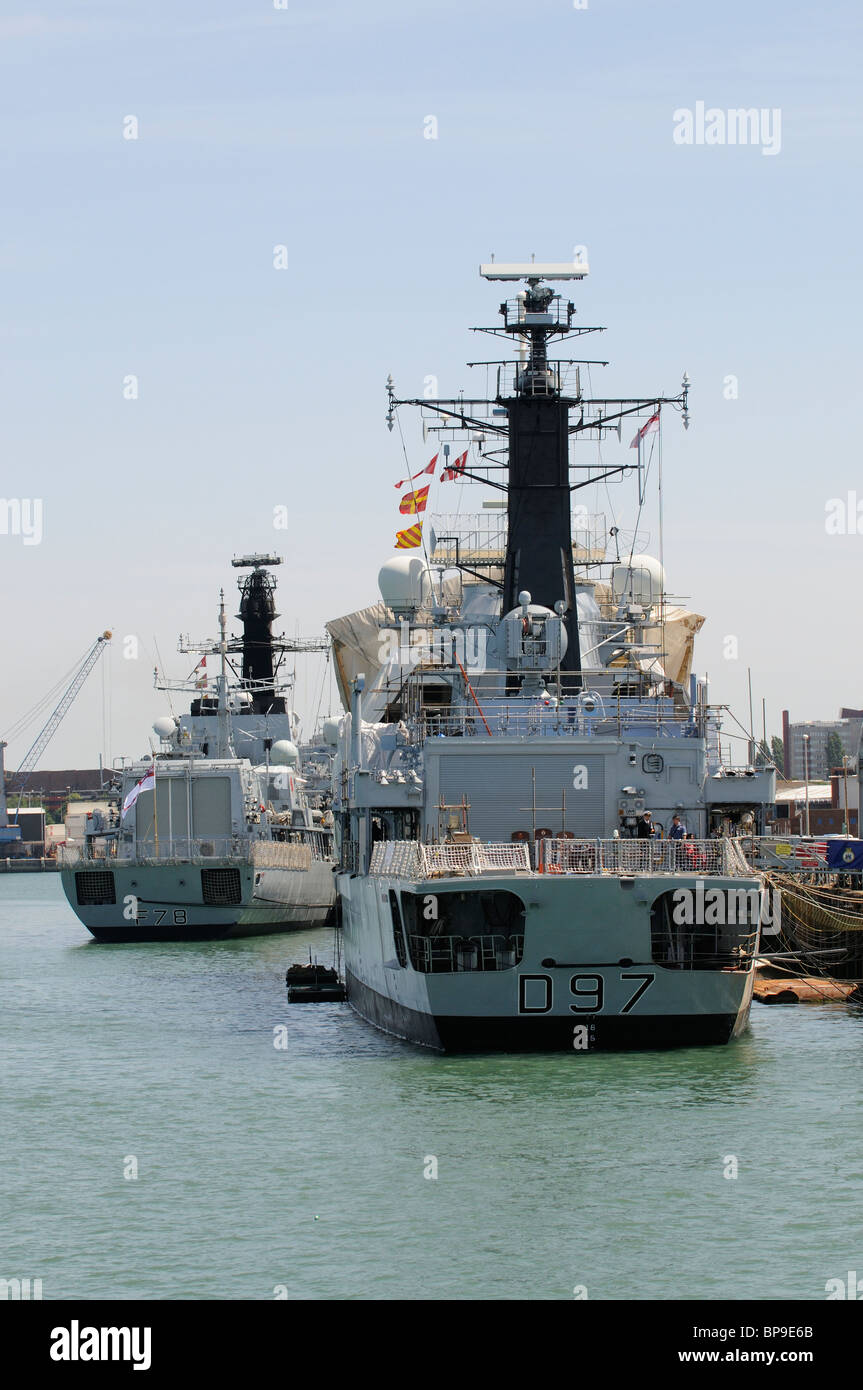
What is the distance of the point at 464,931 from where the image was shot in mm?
25062

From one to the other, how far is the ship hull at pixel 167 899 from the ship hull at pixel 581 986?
102 feet

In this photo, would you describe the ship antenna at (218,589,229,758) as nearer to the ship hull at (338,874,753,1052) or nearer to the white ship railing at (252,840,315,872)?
the white ship railing at (252,840,315,872)

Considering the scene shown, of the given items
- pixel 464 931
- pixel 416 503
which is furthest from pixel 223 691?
pixel 464 931

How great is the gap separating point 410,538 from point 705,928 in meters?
20.3

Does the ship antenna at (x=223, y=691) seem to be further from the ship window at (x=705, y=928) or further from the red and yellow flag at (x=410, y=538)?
the ship window at (x=705, y=928)

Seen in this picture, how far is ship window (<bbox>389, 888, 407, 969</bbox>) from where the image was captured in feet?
85.2

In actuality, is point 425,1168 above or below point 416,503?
below

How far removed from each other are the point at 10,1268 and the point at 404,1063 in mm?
9903

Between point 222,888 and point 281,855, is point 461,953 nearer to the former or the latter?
point 222,888

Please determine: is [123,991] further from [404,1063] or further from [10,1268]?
[10,1268]

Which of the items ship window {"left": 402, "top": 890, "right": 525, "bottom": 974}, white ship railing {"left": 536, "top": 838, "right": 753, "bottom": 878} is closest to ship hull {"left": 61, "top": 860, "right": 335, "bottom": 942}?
ship window {"left": 402, "top": 890, "right": 525, "bottom": 974}

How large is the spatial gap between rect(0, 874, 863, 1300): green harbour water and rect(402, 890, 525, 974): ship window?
147cm

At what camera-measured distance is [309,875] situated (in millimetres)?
61250

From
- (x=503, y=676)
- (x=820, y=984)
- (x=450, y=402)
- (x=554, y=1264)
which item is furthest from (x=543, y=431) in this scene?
(x=554, y=1264)
